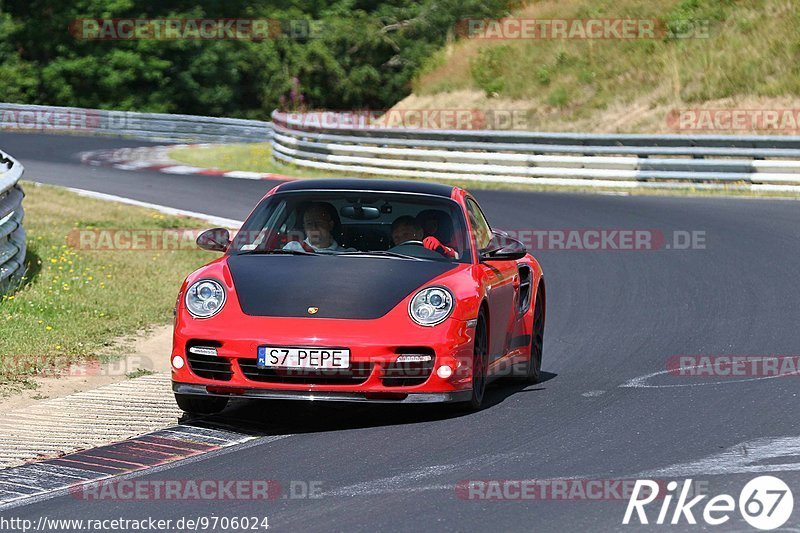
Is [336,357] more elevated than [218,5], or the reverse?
[218,5]

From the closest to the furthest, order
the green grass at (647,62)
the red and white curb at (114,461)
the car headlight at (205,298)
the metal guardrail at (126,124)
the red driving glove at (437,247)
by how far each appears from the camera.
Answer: the red and white curb at (114,461)
the car headlight at (205,298)
the red driving glove at (437,247)
the green grass at (647,62)
the metal guardrail at (126,124)

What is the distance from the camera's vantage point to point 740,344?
10539 mm

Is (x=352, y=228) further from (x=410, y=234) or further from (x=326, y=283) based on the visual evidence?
(x=326, y=283)

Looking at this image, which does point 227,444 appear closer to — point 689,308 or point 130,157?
point 689,308

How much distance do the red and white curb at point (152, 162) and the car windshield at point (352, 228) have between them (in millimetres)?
16551

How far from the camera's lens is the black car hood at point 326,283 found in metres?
7.77

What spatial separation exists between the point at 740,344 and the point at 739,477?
14.5 feet

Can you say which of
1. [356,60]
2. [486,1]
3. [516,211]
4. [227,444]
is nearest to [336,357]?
[227,444]

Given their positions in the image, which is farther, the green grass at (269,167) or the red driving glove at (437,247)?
the green grass at (269,167)

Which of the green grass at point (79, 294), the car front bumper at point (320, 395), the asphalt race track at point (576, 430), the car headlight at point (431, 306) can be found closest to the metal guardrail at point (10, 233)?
the green grass at point (79, 294)

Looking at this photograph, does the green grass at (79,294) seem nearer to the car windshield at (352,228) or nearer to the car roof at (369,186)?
the car windshield at (352,228)

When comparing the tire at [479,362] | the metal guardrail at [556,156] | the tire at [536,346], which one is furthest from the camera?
the metal guardrail at [556,156]

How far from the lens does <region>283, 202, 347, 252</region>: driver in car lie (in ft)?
28.8

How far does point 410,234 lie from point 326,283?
101 centimetres
